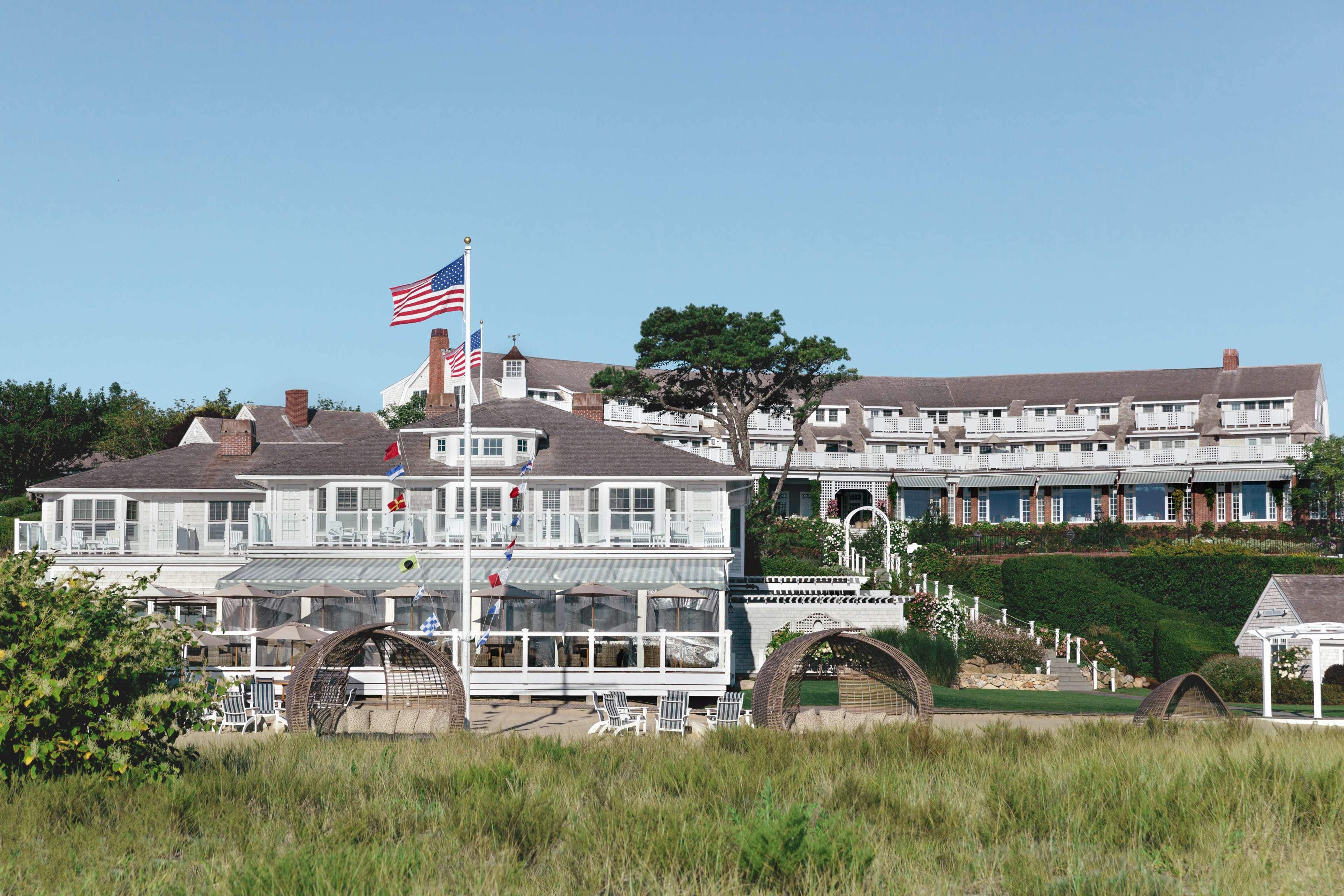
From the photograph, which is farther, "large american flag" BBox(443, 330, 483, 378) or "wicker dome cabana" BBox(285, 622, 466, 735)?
"large american flag" BBox(443, 330, 483, 378)

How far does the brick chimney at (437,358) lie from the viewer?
208 feet

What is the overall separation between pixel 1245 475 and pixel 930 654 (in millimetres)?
38207

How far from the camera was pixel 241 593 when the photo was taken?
29047 millimetres

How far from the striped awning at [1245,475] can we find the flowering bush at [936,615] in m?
30.4

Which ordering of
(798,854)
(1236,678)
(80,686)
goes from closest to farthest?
(798,854) → (80,686) → (1236,678)

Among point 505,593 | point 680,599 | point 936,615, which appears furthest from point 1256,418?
point 505,593

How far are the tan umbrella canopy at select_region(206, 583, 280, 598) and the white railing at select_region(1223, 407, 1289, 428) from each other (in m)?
55.9

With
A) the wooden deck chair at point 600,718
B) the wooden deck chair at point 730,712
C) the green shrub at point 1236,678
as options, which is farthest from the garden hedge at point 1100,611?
the wooden deck chair at point 600,718

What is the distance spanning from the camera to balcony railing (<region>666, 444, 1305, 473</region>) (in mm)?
64312

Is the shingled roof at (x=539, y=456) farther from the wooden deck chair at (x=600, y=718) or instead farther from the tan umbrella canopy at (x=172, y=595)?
the wooden deck chair at (x=600, y=718)

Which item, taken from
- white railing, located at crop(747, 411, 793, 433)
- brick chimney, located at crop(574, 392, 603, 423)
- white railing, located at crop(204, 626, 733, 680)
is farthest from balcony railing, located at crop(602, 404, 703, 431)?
white railing, located at crop(204, 626, 733, 680)

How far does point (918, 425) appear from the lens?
72.1 m

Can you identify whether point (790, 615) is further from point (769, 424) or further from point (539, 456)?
point (769, 424)

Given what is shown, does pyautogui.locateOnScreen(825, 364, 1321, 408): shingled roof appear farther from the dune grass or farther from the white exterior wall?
the dune grass
